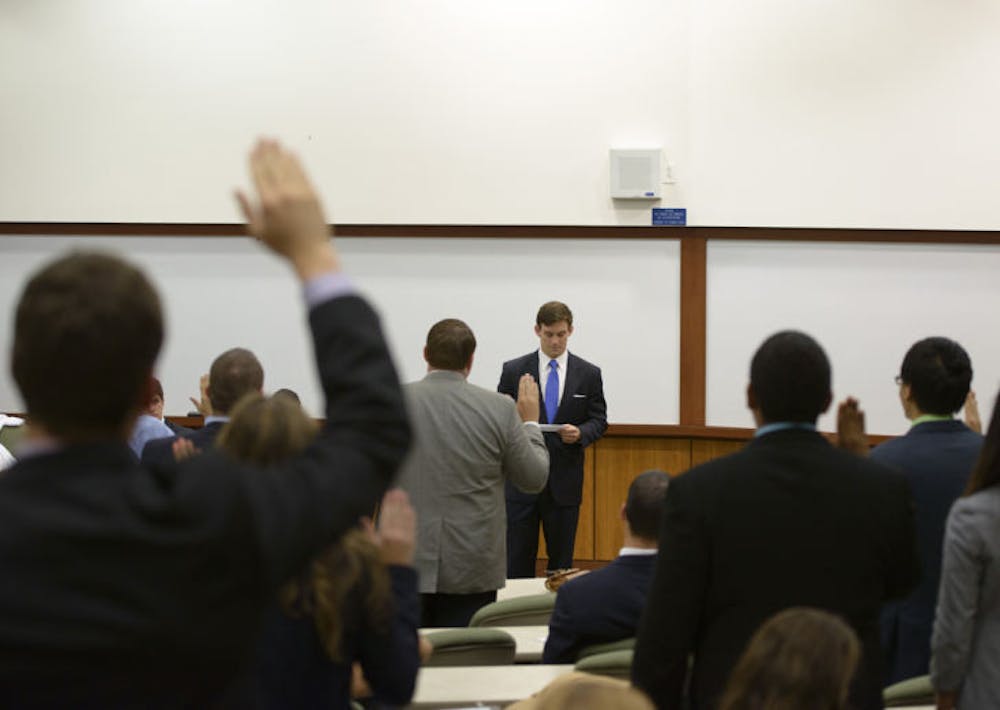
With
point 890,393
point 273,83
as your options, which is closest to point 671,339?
point 890,393

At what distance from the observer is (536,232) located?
8633mm

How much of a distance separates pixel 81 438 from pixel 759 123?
7.72 metres

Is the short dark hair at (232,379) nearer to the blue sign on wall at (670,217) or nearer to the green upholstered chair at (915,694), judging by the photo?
the green upholstered chair at (915,694)

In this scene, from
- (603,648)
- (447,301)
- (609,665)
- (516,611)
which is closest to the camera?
(609,665)

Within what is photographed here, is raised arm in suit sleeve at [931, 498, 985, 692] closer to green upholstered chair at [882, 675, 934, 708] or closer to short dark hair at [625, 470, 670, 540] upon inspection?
green upholstered chair at [882, 675, 934, 708]

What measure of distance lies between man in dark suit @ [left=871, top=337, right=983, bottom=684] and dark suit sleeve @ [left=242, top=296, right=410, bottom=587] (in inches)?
103

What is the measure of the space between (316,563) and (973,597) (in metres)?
1.75

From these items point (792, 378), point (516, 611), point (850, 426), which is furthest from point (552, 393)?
point (792, 378)

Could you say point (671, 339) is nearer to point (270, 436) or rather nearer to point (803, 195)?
point (803, 195)

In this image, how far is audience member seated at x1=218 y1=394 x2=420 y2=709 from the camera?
7.28 ft

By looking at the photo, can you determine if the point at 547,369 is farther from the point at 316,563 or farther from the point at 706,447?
the point at 316,563

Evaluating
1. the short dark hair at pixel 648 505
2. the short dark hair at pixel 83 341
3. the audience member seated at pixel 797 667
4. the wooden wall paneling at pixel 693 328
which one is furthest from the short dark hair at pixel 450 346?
the wooden wall paneling at pixel 693 328

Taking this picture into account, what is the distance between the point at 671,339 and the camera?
8602 millimetres

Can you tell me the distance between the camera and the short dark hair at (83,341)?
47.9 inches
